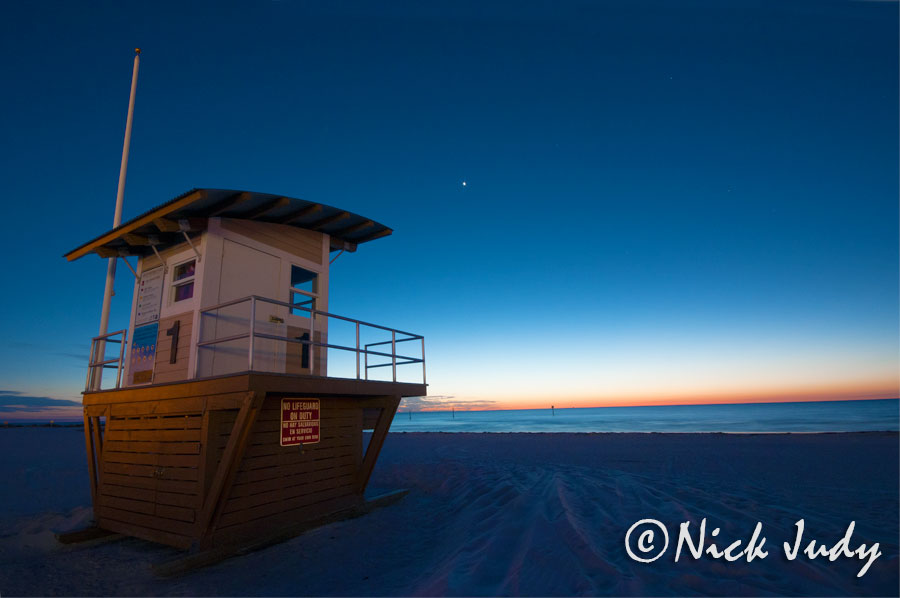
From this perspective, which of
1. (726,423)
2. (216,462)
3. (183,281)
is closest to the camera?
(216,462)

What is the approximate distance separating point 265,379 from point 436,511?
20.6 ft

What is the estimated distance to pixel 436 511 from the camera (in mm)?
11086

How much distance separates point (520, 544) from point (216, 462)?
5.32 meters

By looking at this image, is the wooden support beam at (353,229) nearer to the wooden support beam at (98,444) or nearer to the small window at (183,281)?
the small window at (183,281)

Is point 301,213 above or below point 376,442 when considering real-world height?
above

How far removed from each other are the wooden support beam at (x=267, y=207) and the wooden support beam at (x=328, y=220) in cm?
134

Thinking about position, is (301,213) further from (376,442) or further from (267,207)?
(376,442)

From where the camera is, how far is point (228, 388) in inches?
281

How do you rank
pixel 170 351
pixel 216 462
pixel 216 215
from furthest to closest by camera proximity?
1. pixel 216 215
2. pixel 170 351
3. pixel 216 462

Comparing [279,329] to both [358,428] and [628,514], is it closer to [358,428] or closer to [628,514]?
[358,428]

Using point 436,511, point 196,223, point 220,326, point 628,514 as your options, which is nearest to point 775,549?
point 628,514

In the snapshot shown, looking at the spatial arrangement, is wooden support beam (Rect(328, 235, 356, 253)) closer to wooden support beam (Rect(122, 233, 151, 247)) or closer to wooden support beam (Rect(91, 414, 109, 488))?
wooden support beam (Rect(122, 233, 151, 247))

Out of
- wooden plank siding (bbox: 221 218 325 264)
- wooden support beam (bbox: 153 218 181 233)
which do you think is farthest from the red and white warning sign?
wooden support beam (bbox: 153 218 181 233)

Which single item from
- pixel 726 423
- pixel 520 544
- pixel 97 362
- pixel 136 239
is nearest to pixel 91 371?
pixel 97 362
